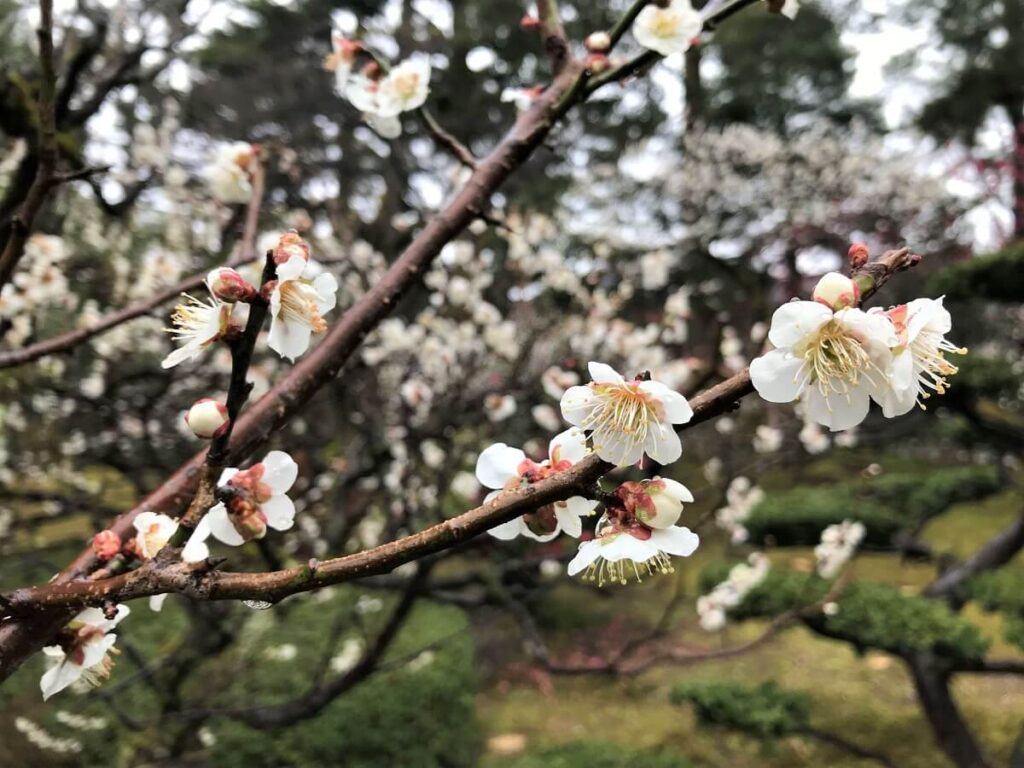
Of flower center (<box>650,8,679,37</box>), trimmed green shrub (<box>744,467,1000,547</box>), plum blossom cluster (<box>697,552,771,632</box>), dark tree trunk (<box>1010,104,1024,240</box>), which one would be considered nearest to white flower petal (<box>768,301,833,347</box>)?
flower center (<box>650,8,679,37</box>)

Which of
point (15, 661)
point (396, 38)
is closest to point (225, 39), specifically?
point (396, 38)

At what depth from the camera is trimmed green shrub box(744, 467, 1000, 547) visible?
4.09 metres

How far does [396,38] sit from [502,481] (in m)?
7.38

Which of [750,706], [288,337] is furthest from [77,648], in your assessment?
[750,706]

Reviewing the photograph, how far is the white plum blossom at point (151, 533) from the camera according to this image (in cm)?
63

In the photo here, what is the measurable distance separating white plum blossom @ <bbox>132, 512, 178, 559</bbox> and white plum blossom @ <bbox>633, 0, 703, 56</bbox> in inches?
36.9

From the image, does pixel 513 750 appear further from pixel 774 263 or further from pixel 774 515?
pixel 774 263

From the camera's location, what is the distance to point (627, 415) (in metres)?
0.59

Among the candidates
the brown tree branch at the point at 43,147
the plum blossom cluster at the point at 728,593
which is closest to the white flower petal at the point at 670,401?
the brown tree branch at the point at 43,147

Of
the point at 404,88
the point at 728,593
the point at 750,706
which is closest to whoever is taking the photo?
the point at 404,88

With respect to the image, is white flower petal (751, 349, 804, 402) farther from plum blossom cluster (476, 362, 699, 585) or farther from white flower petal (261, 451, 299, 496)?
white flower petal (261, 451, 299, 496)

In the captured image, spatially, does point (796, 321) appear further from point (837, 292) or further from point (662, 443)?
point (662, 443)

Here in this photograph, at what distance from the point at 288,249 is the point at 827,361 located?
1.44ft

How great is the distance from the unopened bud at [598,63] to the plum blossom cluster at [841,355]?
63 cm
